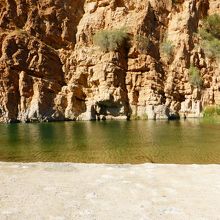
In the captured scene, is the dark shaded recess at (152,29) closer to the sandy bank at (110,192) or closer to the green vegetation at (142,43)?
the green vegetation at (142,43)

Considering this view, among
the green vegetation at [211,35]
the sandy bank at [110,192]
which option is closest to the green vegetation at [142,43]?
the green vegetation at [211,35]

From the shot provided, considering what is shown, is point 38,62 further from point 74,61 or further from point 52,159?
point 52,159

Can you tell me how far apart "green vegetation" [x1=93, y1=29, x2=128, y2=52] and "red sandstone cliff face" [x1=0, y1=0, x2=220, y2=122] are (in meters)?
1.01

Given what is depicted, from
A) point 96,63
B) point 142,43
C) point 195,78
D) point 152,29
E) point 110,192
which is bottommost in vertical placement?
point 110,192

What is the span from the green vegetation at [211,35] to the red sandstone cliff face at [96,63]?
4.19 ft

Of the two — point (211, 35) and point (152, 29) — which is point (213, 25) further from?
point (152, 29)

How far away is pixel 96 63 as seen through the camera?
63.1 meters

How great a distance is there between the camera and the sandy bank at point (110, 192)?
24.4ft

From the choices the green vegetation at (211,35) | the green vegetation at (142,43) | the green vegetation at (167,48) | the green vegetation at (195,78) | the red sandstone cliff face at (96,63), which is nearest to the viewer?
the red sandstone cliff face at (96,63)

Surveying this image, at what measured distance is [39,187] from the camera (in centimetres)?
951

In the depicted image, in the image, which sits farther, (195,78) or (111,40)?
(195,78)

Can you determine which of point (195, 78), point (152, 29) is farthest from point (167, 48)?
point (195, 78)

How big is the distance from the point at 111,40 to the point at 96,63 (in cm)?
449

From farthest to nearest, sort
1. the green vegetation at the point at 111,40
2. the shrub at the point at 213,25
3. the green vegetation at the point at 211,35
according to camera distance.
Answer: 1. the shrub at the point at 213,25
2. the green vegetation at the point at 211,35
3. the green vegetation at the point at 111,40
